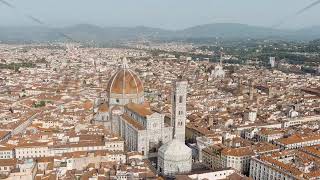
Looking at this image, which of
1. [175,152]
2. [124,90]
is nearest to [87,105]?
[124,90]

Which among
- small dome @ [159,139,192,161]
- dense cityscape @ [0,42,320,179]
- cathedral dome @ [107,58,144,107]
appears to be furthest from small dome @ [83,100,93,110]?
small dome @ [159,139,192,161]

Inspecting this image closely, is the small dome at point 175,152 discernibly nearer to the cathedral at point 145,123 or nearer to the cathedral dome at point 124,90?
the cathedral at point 145,123

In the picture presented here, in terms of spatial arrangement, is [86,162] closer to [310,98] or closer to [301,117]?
[301,117]

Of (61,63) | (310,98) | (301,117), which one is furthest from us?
(61,63)

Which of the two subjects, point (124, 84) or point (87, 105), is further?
point (87, 105)

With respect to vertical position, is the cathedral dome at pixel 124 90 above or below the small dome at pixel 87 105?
above

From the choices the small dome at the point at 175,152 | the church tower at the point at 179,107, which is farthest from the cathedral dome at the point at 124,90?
the small dome at the point at 175,152

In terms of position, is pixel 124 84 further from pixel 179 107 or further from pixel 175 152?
pixel 175 152

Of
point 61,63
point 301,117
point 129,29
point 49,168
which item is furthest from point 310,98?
point 61,63
